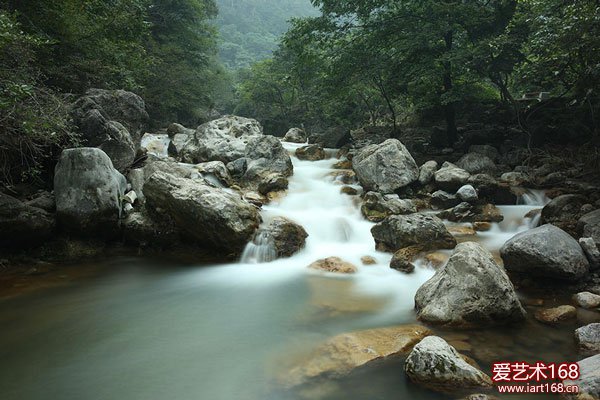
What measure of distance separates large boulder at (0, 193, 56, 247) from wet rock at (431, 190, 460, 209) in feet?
33.4

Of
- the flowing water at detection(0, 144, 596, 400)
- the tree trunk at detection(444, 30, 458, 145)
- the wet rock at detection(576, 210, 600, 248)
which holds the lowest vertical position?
the flowing water at detection(0, 144, 596, 400)

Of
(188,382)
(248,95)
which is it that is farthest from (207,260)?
(248,95)

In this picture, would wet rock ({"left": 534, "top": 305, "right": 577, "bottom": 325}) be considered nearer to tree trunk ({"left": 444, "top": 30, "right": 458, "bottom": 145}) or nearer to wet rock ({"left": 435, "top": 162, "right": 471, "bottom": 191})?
wet rock ({"left": 435, "top": 162, "right": 471, "bottom": 191})

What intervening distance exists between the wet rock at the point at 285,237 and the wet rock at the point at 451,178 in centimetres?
548

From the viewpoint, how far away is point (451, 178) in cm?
1153

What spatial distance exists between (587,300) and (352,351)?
3.75 meters

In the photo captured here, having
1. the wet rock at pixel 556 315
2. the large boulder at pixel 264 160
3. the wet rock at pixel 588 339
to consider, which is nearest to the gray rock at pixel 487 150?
the large boulder at pixel 264 160

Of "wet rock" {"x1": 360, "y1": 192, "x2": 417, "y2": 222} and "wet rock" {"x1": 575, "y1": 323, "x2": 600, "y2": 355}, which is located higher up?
"wet rock" {"x1": 360, "y1": 192, "x2": 417, "y2": 222}

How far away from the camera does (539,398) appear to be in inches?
139

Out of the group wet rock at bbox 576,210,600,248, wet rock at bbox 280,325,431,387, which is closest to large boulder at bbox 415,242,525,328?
wet rock at bbox 280,325,431,387

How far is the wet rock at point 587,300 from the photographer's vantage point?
5.32 metres

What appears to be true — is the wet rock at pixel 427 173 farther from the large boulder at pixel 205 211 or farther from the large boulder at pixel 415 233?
the large boulder at pixel 205 211

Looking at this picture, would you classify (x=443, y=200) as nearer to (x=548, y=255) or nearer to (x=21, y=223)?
(x=548, y=255)

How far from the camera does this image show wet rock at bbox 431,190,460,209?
11.0 m
